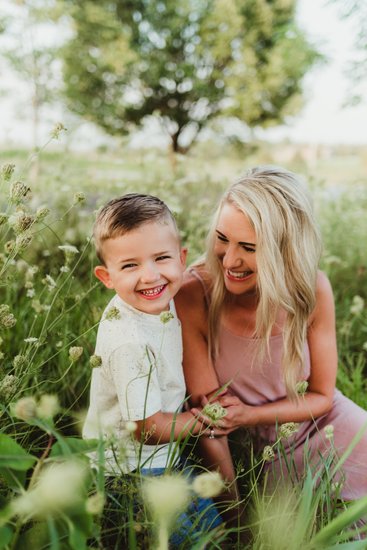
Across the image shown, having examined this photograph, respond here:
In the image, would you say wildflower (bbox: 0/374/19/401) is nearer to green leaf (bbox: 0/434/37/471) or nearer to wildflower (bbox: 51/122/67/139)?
green leaf (bbox: 0/434/37/471)

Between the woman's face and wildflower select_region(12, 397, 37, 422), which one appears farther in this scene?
the woman's face

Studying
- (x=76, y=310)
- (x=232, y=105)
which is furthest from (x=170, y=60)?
(x=76, y=310)

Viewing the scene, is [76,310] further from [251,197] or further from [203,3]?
[203,3]

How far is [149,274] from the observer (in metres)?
1.55

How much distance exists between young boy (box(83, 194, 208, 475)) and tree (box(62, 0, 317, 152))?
19.8m

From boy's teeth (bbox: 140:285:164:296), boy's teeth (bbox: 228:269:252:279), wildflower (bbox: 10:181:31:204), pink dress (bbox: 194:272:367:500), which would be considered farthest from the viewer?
pink dress (bbox: 194:272:367:500)

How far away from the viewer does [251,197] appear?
5.93 feet

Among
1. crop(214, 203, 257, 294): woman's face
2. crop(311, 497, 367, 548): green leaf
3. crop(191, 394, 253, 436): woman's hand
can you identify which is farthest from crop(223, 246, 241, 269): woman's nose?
crop(311, 497, 367, 548): green leaf

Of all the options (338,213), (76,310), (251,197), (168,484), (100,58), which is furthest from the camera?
(100,58)

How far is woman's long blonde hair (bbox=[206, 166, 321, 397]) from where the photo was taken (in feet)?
5.87

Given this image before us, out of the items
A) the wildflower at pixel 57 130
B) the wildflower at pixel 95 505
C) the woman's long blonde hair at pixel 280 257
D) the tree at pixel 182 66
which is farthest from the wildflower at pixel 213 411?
the tree at pixel 182 66

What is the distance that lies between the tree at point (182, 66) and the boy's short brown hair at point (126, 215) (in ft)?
64.6

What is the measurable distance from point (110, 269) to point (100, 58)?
68.6 feet

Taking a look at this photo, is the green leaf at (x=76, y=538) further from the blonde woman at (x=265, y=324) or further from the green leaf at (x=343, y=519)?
the blonde woman at (x=265, y=324)
